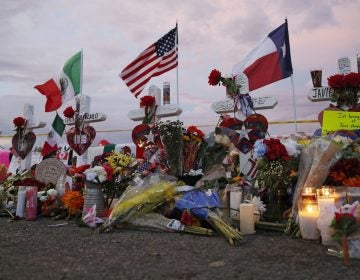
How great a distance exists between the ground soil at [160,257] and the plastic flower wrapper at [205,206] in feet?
0.65

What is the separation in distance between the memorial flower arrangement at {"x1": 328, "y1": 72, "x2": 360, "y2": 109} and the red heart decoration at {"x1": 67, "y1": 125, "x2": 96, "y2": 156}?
24.6 ft

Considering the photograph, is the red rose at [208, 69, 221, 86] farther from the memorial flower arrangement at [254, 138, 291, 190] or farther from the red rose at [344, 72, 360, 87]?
the memorial flower arrangement at [254, 138, 291, 190]

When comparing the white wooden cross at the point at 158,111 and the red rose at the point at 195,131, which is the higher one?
the white wooden cross at the point at 158,111

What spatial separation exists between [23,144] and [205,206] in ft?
30.8

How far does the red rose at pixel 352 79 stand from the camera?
6.29m

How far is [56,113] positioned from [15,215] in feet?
20.7

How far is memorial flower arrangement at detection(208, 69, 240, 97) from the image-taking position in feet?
27.5

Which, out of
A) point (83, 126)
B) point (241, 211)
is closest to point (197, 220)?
point (241, 211)

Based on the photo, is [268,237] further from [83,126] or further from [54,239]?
[83,126]

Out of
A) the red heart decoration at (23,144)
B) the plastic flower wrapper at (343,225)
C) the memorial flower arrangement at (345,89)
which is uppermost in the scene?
the memorial flower arrangement at (345,89)

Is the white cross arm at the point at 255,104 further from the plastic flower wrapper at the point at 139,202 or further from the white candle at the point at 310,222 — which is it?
the white candle at the point at 310,222

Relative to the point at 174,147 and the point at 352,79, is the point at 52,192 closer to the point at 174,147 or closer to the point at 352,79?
the point at 174,147

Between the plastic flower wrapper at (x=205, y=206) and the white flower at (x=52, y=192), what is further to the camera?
the white flower at (x=52, y=192)

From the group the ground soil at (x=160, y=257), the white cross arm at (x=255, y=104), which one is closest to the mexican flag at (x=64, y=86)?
the white cross arm at (x=255, y=104)
